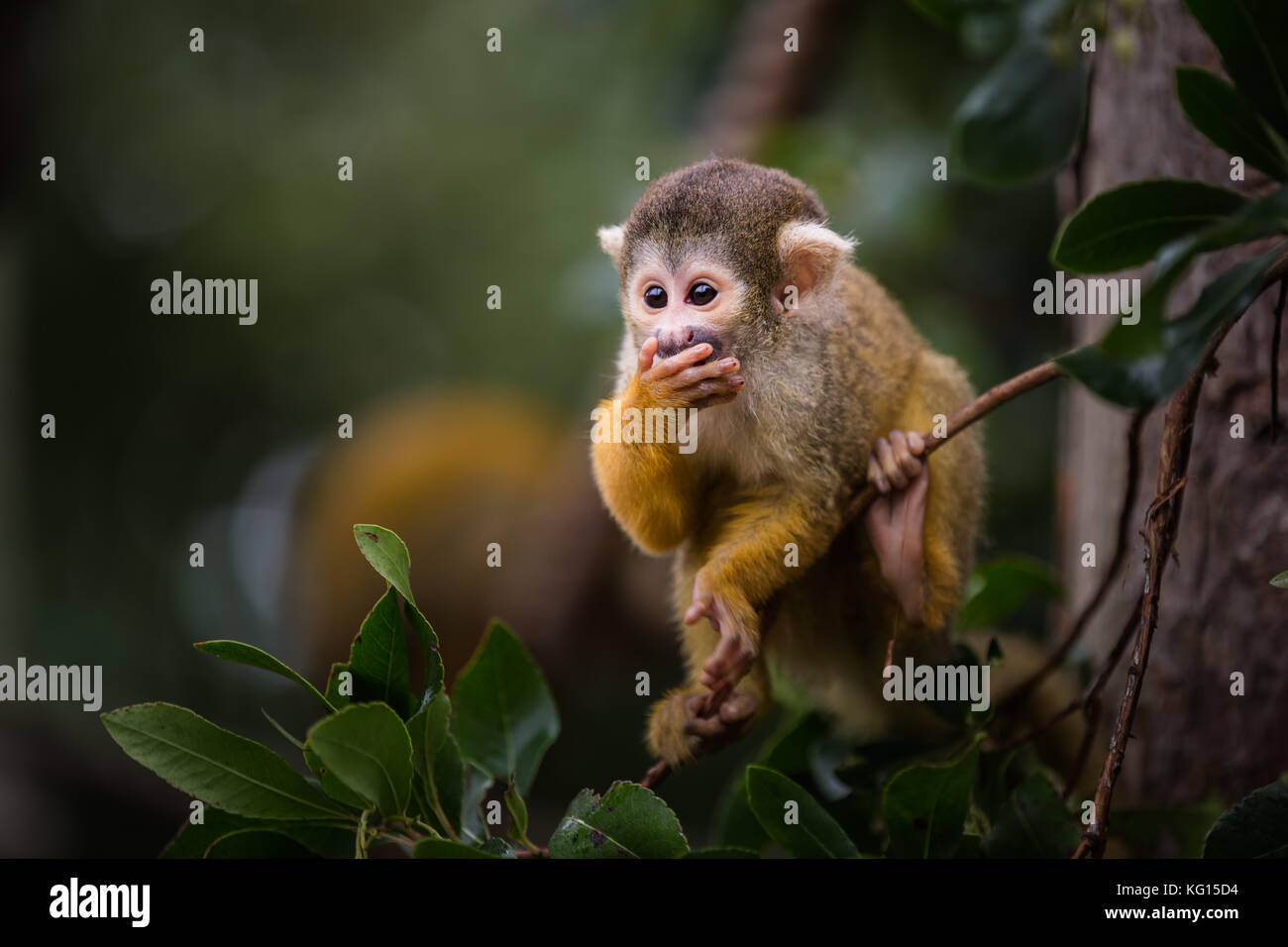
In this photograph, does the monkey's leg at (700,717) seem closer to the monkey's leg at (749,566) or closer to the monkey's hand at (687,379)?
the monkey's leg at (749,566)

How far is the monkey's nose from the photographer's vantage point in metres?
2.03

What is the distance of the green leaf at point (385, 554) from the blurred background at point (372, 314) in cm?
228

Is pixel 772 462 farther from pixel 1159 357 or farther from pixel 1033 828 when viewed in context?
pixel 1159 357

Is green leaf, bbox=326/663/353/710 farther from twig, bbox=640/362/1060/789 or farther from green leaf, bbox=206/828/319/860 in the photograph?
twig, bbox=640/362/1060/789

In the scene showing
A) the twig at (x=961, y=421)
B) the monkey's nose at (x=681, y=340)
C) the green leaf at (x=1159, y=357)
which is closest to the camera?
the green leaf at (x=1159, y=357)

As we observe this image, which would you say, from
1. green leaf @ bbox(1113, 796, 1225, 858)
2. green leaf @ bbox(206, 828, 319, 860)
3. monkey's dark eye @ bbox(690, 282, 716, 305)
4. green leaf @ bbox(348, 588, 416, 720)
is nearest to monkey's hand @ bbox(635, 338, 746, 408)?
monkey's dark eye @ bbox(690, 282, 716, 305)

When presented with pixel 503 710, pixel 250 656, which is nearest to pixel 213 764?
pixel 250 656

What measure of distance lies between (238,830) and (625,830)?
586 mm

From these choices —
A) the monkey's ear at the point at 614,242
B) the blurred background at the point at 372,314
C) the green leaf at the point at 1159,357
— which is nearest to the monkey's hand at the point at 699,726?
the monkey's ear at the point at 614,242

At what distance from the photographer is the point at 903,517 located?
2.05 meters

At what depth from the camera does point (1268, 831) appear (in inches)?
57.9

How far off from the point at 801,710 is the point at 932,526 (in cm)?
59

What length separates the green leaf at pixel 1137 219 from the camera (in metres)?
1.39
